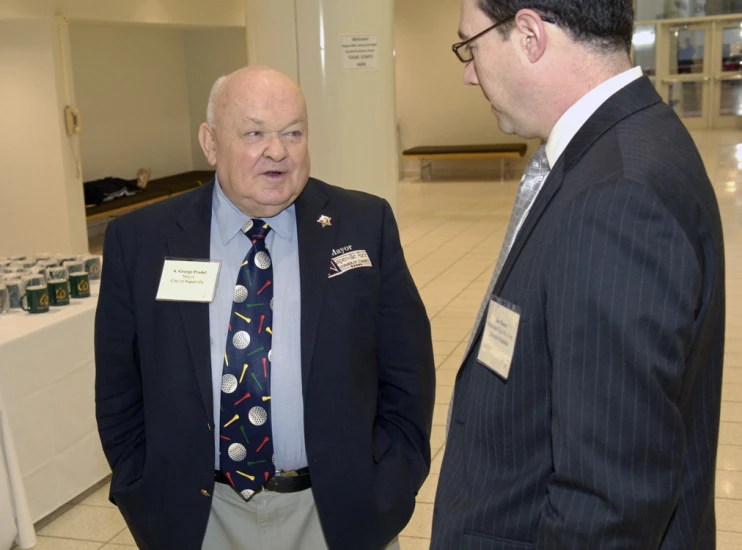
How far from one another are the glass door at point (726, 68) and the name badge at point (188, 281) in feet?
78.0

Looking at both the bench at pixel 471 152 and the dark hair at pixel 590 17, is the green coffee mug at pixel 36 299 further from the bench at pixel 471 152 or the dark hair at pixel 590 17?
the bench at pixel 471 152

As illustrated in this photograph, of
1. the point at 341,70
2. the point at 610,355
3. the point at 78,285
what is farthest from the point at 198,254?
the point at 341,70

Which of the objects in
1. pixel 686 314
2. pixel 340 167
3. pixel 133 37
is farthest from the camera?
pixel 133 37

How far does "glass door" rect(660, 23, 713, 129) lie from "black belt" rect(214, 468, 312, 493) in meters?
23.4

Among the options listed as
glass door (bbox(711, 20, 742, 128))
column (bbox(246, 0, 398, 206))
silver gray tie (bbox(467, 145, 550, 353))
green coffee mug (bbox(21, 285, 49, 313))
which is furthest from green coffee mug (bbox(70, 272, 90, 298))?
glass door (bbox(711, 20, 742, 128))

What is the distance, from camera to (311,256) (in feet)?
7.08

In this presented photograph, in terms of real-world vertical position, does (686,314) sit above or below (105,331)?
above

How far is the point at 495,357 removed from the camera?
1.35 m

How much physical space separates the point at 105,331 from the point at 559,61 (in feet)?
4.40

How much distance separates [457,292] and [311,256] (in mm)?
5846

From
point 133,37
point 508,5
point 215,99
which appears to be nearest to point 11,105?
point 133,37

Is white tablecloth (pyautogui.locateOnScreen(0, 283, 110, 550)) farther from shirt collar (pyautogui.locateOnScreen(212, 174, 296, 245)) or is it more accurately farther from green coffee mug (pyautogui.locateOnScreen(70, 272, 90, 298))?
shirt collar (pyautogui.locateOnScreen(212, 174, 296, 245))

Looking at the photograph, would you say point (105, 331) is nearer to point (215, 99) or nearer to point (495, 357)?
point (215, 99)

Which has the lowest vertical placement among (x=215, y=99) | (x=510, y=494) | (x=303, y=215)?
(x=510, y=494)
